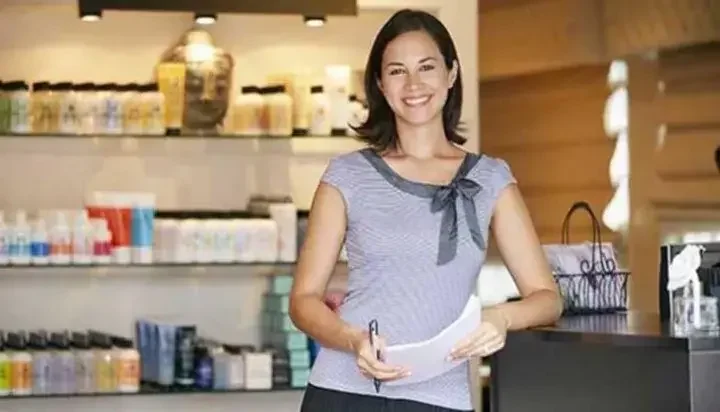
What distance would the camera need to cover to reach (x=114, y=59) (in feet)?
16.2

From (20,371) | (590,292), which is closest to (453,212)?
(590,292)

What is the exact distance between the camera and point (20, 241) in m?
4.72

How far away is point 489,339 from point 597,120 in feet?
13.7

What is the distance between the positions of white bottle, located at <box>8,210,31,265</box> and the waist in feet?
8.13

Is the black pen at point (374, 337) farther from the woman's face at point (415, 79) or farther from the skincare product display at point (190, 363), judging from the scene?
the skincare product display at point (190, 363)

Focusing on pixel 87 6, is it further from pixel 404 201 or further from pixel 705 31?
pixel 404 201

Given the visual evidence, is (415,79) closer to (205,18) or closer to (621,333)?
(621,333)

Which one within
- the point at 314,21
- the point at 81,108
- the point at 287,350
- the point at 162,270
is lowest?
the point at 287,350

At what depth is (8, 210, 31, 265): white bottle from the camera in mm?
4715

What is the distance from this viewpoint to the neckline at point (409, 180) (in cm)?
241

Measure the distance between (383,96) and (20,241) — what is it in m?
2.45

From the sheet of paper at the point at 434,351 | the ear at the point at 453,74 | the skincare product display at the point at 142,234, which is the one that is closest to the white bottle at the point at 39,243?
the skincare product display at the point at 142,234

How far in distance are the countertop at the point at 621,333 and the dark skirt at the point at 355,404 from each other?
0.61 meters

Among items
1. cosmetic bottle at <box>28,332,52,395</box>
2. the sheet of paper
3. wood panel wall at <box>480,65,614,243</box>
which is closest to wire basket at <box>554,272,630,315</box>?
the sheet of paper
